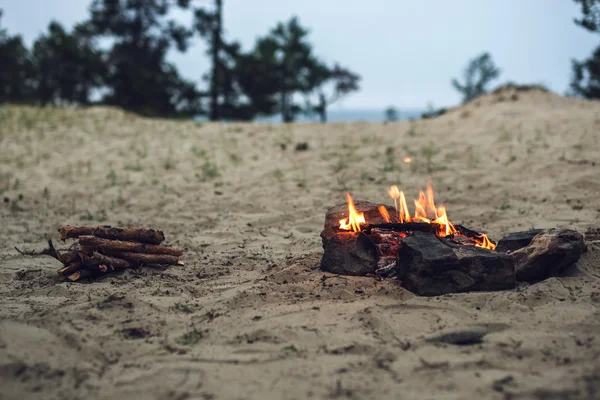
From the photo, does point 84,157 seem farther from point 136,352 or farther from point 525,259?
point 525,259

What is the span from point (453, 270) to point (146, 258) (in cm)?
299

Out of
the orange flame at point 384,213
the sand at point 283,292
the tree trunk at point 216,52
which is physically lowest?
the sand at point 283,292

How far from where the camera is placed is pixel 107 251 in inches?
185

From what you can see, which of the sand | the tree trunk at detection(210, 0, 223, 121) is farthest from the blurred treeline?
the sand

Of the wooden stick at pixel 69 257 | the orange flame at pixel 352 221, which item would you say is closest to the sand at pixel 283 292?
the wooden stick at pixel 69 257

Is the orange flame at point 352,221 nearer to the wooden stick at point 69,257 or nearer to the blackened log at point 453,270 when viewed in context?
the blackened log at point 453,270

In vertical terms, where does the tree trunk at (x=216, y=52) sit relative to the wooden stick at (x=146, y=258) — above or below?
above

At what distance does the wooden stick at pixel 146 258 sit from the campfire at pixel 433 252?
1.63 m

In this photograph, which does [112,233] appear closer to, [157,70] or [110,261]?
[110,261]

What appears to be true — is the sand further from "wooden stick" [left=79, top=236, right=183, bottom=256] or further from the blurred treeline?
the blurred treeline

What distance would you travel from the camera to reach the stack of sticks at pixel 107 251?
14.9 feet

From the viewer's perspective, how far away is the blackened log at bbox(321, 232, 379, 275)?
4.36m

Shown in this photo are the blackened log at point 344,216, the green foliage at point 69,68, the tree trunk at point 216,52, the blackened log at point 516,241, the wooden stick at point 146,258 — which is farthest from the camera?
the green foliage at point 69,68

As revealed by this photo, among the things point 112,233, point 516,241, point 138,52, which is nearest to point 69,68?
point 138,52
